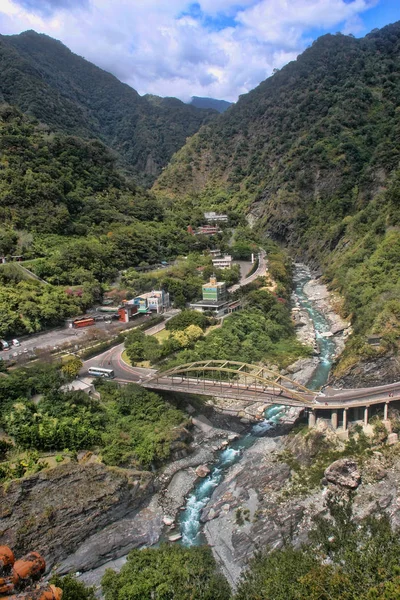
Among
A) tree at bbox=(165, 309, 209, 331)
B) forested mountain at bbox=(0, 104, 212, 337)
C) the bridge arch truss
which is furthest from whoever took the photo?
tree at bbox=(165, 309, 209, 331)

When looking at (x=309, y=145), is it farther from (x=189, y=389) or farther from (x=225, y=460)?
(x=225, y=460)

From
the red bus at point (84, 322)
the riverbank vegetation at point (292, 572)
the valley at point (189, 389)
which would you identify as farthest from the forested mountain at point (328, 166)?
the red bus at point (84, 322)

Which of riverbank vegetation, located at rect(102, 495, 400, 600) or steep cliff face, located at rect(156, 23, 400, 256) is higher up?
steep cliff face, located at rect(156, 23, 400, 256)

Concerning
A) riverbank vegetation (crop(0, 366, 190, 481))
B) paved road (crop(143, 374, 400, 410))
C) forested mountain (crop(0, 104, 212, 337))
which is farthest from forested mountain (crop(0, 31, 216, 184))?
paved road (crop(143, 374, 400, 410))

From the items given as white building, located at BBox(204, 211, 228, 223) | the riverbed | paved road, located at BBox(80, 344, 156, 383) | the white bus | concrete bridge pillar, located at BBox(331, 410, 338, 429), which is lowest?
the riverbed

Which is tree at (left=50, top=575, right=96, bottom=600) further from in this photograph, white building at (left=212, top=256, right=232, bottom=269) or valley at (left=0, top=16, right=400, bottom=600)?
white building at (left=212, top=256, right=232, bottom=269)

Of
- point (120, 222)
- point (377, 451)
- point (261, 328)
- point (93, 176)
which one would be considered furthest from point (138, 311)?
point (93, 176)

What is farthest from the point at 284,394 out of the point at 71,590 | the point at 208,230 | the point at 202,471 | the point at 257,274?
the point at 208,230

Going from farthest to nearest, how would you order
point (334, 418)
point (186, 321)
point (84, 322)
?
point (186, 321) → point (84, 322) → point (334, 418)
